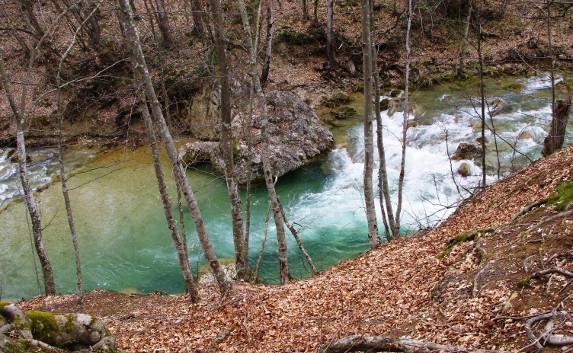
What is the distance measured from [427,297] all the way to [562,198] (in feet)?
8.25

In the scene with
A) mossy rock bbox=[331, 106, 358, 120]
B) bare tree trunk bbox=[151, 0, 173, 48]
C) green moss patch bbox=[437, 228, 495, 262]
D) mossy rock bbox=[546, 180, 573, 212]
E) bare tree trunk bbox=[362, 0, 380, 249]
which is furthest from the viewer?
bare tree trunk bbox=[151, 0, 173, 48]

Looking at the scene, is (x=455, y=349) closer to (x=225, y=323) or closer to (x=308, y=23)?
(x=225, y=323)

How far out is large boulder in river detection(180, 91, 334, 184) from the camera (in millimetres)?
18812

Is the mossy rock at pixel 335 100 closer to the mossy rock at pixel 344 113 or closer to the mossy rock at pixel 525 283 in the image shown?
the mossy rock at pixel 344 113

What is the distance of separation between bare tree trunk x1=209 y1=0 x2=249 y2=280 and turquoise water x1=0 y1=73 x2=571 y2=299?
6.96 ft

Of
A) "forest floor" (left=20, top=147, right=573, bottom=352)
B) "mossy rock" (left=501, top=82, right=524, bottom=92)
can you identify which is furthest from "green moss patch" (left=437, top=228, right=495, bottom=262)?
"mossy rock" (left=501, top=82, right=524, bottom=92)

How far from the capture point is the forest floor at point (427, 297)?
513cm

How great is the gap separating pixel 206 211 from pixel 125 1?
10.5m

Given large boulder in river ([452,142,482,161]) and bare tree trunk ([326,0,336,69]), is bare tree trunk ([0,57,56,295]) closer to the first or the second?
large boulder in river ([452,142,482,161])

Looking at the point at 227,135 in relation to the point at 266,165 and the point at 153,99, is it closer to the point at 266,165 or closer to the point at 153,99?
the point at 266,165

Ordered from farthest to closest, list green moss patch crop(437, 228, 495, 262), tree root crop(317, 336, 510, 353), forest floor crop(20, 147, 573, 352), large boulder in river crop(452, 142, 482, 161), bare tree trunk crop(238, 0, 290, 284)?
large boulder in river crop(452, 142, 482, 161) → bare tree trunk crop(238, 0, 290, 284) → green moss patch crop(437, 228, 495, 262) → forest floor crop(20, 147, 573, 352) → tree root crop(317, 336, 510, 353)

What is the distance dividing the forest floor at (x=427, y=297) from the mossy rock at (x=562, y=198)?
26 millimetres

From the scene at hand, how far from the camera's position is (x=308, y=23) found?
2802 cm

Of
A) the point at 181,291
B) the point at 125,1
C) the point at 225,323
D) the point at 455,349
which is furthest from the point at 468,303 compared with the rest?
the point at 181,291
